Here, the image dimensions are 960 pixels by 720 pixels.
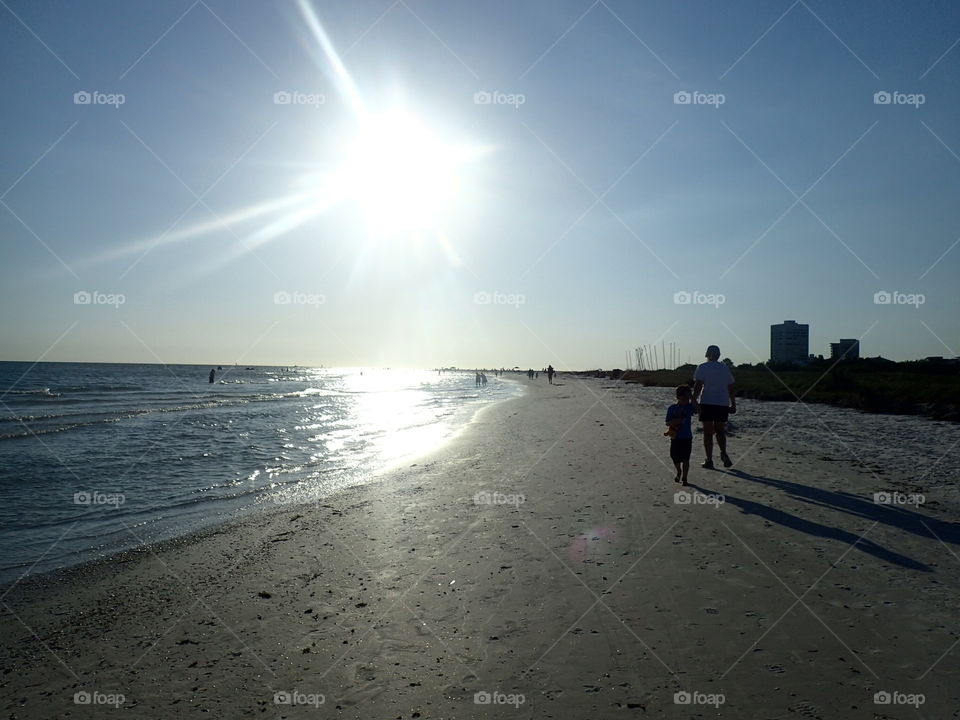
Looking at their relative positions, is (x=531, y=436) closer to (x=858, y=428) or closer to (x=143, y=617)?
(x=858, y=428)

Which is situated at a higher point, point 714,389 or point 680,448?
point 714,389

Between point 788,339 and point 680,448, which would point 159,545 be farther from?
point 788,339

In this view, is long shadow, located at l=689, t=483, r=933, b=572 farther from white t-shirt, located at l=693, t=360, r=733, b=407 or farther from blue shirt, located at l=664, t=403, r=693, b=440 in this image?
white t-shirt, located at l=693, t=360, r=733, b=407

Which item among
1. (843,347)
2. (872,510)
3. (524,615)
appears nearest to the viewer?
(524,615)

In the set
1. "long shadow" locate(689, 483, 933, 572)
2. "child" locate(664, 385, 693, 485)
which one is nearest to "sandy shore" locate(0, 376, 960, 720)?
"long shadow" locate(689, 483, 933, 572)

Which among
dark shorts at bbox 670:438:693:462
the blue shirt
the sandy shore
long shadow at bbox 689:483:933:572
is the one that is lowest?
the sandy shore

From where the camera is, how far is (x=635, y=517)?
7977mm

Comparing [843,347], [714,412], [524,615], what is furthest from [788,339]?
[524,615]

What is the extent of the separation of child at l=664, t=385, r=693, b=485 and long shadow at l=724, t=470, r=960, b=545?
1.42 m

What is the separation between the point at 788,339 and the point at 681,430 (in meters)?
131

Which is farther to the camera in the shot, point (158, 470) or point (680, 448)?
point (158, 470)

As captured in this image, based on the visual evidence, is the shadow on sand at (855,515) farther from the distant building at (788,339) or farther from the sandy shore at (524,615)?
the distant building at (788,339)

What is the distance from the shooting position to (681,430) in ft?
32.6

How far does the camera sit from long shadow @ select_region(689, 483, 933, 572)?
6.00 m
